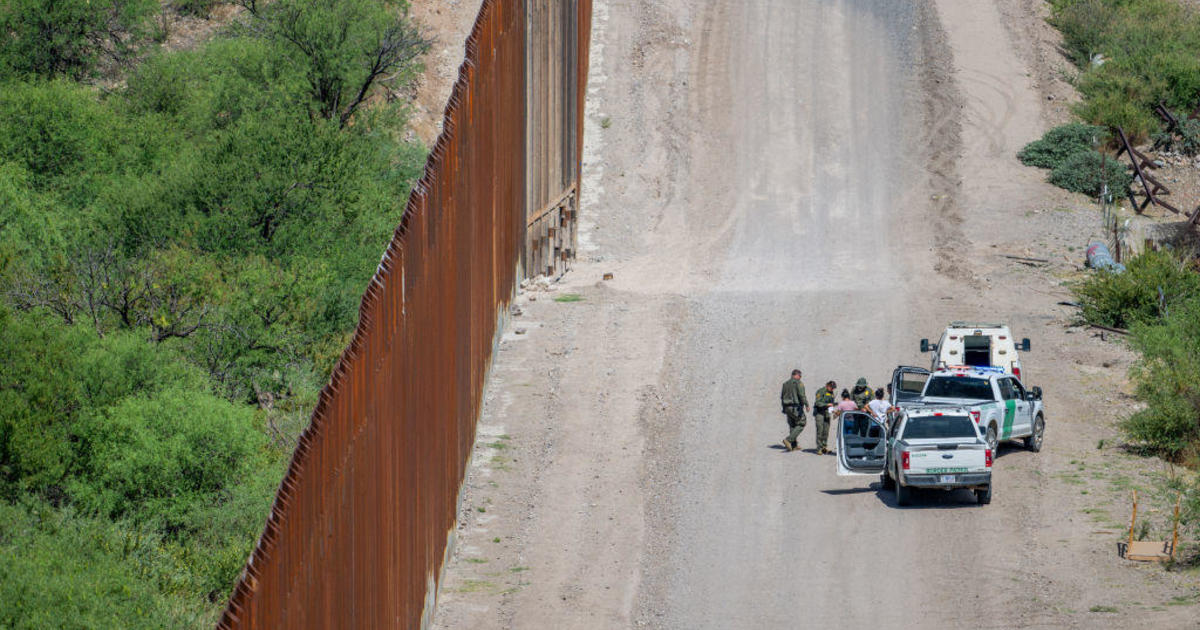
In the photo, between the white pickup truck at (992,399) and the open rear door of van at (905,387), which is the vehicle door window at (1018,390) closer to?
the white pickup truck at (992,399)

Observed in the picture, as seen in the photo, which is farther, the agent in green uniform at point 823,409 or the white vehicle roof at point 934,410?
the agent in green uniform at point 823,409

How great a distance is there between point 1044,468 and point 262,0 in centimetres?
3775

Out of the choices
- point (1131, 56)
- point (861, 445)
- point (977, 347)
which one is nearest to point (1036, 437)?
point (977, 347)

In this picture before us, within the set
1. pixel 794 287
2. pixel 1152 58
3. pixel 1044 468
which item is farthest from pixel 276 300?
pixel 1152 58

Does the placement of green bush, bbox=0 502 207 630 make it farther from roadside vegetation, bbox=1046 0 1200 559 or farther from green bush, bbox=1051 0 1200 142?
green bush, bbox=1051 0 1200 142

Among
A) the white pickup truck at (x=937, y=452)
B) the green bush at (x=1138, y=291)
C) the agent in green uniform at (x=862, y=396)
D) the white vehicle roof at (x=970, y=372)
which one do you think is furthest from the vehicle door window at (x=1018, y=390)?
the green bush at (x=1138, y=291)

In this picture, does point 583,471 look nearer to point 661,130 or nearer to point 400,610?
point 400,610

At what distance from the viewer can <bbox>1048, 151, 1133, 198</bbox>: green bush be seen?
152ft

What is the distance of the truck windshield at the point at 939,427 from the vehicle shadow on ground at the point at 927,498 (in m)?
1.35

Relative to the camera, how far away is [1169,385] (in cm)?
2939

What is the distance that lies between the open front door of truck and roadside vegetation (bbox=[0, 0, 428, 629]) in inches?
379

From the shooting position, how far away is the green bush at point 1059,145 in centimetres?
4747

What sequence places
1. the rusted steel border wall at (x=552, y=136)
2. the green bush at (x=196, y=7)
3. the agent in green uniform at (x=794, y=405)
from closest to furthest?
the agent in green uniform at (x=794, y=405), the rusted steel border wall at (x=552, y=136), the green bush at (x=196, y=7)

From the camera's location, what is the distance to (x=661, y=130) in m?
49.2
